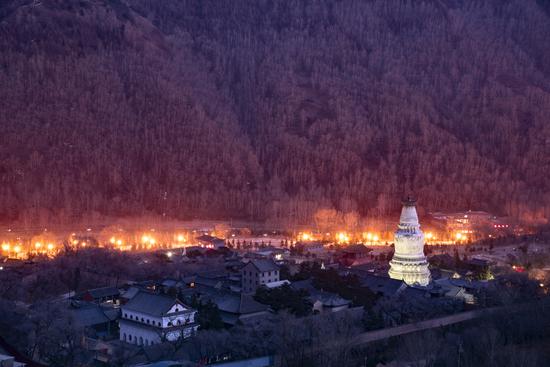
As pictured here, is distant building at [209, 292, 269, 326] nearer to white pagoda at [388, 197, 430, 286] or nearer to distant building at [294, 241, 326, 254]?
white pagoda at [388, 197, 430, 286]

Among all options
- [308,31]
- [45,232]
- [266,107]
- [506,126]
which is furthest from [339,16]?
[45,232]

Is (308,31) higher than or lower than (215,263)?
higher

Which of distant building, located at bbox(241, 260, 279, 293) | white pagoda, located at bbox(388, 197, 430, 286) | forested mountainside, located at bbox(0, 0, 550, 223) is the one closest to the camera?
distant building, located at bbox(241, 260, 279, 293)

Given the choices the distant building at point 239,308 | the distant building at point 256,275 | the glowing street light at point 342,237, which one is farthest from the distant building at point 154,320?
the glowing street light at point 342,237

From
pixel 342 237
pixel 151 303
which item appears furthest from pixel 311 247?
pixel 151 303

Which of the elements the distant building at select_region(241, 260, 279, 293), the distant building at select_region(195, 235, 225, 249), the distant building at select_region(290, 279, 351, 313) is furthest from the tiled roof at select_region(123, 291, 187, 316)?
the distant building at select_region(195, 235, 225, 249)

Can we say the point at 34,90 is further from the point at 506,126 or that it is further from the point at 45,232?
the point at 506,126
